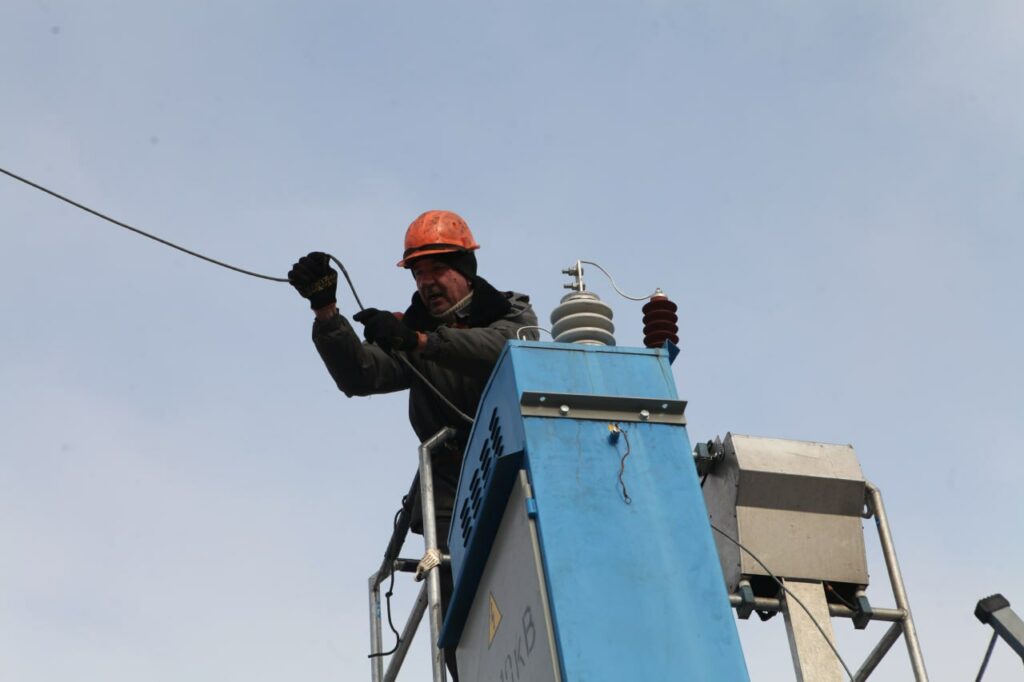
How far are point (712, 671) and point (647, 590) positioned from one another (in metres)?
0.36

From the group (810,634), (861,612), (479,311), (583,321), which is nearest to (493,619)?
(583,321)

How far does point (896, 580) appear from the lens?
6.58 metres

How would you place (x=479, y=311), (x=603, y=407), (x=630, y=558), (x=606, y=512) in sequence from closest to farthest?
(x=630, y=558) < (x=606, y=512) < (x=603, y=407) < (x=479, y=311)

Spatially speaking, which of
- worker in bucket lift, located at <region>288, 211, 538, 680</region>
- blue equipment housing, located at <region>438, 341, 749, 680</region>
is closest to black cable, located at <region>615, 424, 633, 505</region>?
blue equipment housing, located at <region>438, 341, 749, 680</region>

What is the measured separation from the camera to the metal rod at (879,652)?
657 cm

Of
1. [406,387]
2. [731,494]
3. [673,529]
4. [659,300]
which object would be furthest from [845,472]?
[406,387]

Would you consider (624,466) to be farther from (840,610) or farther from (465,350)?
(465,350)

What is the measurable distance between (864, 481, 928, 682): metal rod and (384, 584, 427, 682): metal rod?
2184mm

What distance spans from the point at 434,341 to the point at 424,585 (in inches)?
50.1

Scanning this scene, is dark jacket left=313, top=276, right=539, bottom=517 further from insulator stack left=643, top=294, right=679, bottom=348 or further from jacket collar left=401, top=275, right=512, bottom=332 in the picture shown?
insulator stack left=643, top=294, right=679, bottom=348

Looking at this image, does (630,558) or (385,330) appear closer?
(630,558)

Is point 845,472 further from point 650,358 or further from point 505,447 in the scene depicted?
point 505,447

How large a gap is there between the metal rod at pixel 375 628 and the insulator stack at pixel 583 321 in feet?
7.02

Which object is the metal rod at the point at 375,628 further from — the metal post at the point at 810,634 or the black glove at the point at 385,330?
the metal post at the point at 810,634
